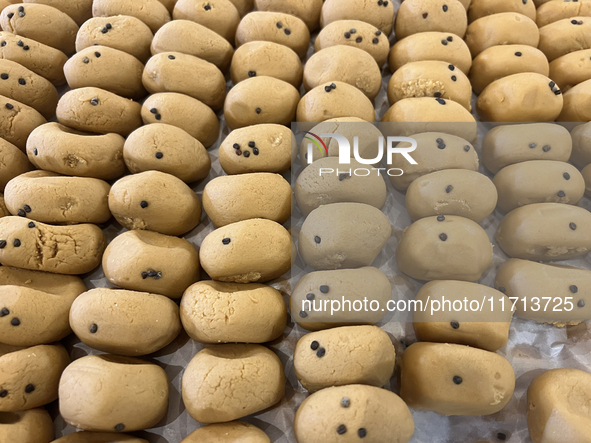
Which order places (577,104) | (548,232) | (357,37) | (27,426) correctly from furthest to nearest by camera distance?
(357,37) → (577,104) → (548,232) → (27,426)

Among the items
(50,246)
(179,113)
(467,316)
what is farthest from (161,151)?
(467,316)

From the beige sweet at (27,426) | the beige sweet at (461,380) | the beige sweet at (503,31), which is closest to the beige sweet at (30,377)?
the beige sweet at (27,426)

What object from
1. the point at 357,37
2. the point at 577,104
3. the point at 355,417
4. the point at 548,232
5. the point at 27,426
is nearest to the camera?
the point at 355,417

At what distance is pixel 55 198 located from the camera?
115cm

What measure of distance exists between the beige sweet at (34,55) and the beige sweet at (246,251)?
3.38 ft

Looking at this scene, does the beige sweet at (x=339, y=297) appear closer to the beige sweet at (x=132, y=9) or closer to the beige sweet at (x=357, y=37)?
the beige sweet at (x=357, y=37)

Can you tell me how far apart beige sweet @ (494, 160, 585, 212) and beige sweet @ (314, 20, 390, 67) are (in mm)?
658

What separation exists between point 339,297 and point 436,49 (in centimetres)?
99

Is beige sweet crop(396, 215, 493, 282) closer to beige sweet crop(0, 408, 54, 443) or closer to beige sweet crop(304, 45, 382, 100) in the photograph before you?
beige sweet crop(304, 45, 382, 100)

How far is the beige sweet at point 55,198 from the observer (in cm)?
114

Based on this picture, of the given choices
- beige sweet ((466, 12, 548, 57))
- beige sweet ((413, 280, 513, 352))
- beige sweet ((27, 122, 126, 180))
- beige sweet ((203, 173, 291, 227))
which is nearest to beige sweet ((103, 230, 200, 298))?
beige sweet ((203, 173, 291, 227))

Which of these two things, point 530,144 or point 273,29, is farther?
point 273,29

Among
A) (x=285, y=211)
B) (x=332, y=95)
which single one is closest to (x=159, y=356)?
(x=285, y=211)

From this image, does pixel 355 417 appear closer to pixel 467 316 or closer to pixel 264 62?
pixel 467 316
